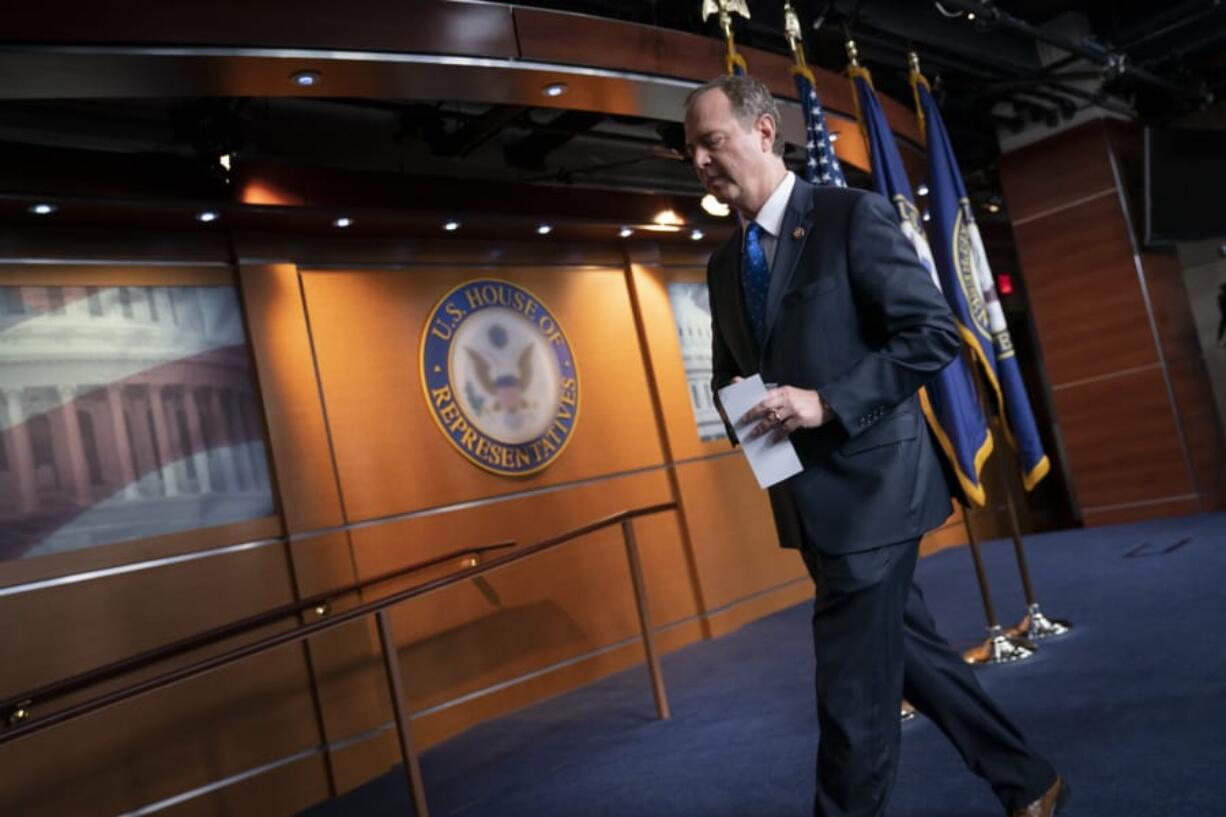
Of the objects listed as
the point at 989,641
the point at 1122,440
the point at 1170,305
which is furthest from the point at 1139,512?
the point at 989,641

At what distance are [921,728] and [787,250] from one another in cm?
223

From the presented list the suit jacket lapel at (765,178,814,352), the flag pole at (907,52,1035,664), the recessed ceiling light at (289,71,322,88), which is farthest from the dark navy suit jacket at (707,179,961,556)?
the flag pole at (907,52,1035,664)

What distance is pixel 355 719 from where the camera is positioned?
16.3 feet

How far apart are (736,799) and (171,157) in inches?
135

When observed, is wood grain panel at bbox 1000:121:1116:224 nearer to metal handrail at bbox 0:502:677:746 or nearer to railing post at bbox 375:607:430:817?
metal handrail at bbox 0:502:677:746

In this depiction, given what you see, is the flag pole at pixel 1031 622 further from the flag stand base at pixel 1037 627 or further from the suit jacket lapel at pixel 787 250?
the suit jacket lapel at pixel 787 250

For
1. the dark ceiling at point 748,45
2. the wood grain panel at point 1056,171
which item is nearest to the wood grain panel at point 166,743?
the dark ceiling at point 748,45

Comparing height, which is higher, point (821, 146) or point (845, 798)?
point (821, 146)

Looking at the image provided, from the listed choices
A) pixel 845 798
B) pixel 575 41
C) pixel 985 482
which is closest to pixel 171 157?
pixel 575 41

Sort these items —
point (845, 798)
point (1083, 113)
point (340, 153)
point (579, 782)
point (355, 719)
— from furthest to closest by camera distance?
point (1083, 113)
point (340, 153)
point (355, 719)
point (579, 782)
point (845, 798)

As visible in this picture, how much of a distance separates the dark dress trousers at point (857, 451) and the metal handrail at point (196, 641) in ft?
10.2

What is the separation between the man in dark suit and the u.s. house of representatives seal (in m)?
4.12

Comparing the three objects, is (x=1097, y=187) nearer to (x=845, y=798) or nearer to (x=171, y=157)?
(x=171, y=157)

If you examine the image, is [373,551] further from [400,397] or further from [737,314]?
[737,314]
